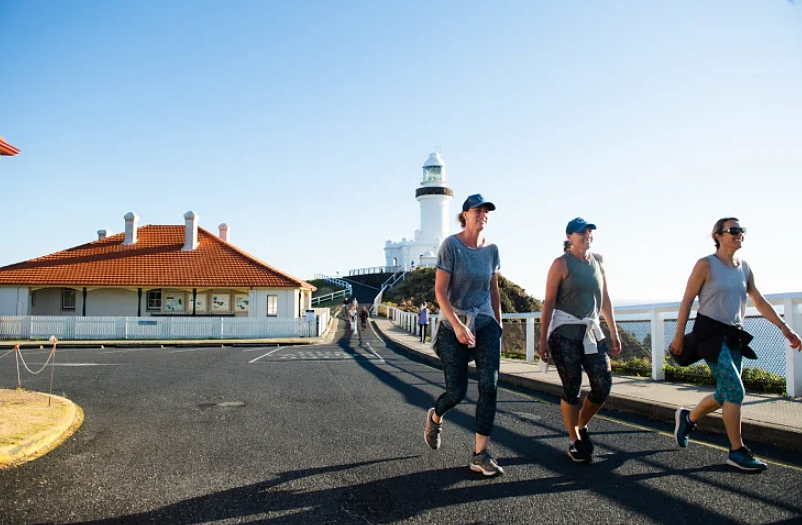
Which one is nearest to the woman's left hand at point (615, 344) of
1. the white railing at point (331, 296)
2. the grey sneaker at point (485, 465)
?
the grey sneaker at point (485, 465)

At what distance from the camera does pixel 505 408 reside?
292 inches

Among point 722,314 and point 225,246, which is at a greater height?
point 225,246

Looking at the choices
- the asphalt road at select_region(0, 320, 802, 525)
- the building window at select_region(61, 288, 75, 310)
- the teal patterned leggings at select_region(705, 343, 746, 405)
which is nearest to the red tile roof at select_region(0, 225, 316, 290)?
the building window at select_region(61, 288, 75, 310)

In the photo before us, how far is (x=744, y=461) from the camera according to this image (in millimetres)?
4520

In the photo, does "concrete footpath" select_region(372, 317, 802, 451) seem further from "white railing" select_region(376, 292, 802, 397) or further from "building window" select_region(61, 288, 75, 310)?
"building window" select_region(61, 288, 75, 310)

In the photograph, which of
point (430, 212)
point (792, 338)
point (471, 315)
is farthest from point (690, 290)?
point (430, 212)

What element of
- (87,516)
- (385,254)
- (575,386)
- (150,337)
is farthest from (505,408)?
(385,254)

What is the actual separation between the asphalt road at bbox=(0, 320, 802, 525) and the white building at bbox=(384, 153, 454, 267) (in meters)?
63.2

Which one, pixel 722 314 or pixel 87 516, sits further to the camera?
pixel 722 314

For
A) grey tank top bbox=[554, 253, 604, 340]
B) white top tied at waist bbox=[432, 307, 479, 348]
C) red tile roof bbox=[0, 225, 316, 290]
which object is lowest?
white top tied at waist bbox=[432, 307, 479, 348]

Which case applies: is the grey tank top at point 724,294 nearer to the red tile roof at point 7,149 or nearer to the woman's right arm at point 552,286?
the woman's right arm at point 552,286

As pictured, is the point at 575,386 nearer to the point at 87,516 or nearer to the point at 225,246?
the point at 87,516

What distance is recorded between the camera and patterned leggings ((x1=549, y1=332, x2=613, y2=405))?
4.84m

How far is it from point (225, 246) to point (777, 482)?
3389 centimetres
